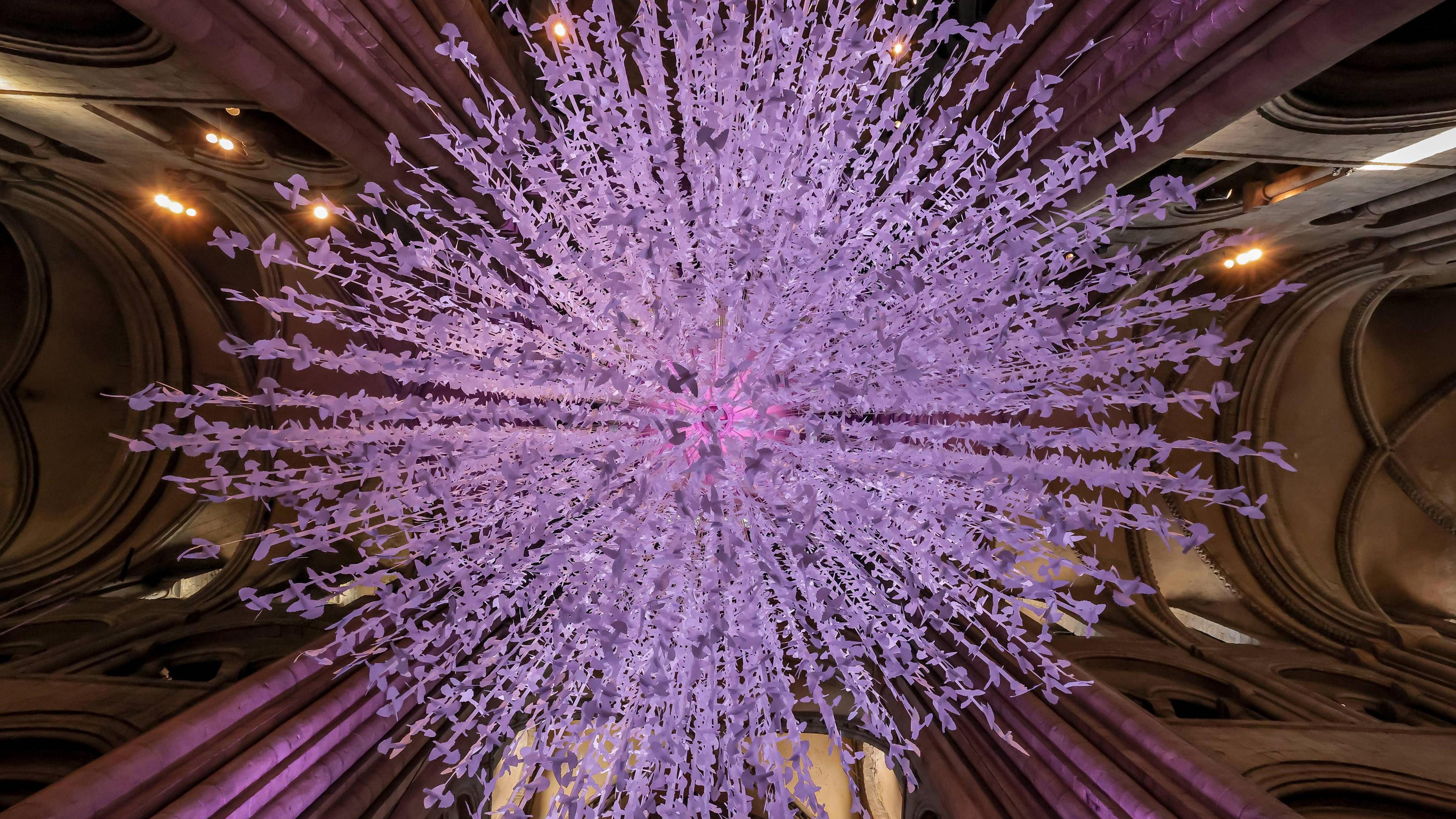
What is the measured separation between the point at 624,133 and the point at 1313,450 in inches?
380

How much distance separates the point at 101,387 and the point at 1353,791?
12.1m

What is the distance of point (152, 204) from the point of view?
23.1 ft

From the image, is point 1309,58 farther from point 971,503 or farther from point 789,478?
point 789,478

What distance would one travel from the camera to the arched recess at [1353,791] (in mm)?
4211

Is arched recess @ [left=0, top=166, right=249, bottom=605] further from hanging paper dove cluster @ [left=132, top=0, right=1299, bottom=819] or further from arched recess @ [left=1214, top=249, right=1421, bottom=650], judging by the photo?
arched recess @ [left=1214, top=249, right=1421, bottom=650]

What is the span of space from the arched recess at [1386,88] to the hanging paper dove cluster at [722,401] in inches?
92.1

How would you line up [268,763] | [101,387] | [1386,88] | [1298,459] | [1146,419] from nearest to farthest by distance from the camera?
1. [268,763]
2. [1386,88]
3. [101,387]
4. [1146,419]
5. [1298,459]

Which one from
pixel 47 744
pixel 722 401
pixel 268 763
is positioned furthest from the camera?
pixel 47 744

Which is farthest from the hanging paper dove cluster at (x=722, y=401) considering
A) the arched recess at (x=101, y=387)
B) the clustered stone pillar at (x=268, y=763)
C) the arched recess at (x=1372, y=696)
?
the arched recess at (x=101, y=387)

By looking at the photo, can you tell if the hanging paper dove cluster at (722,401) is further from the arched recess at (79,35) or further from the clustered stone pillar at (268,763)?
the arched recess at (79,35)

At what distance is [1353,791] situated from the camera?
4.38 meters

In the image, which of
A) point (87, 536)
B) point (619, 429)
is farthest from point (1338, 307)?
point (87, 536)

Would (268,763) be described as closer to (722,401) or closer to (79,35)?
(722,401)

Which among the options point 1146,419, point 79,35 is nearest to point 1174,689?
point 1146,419
